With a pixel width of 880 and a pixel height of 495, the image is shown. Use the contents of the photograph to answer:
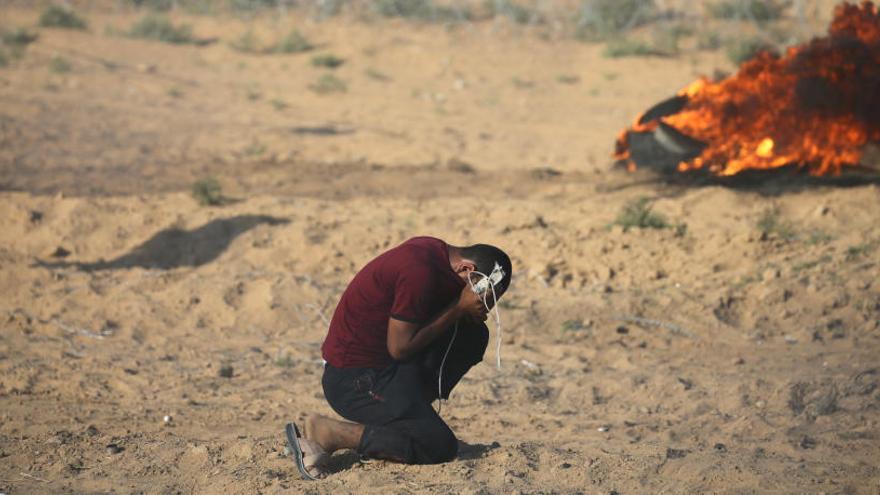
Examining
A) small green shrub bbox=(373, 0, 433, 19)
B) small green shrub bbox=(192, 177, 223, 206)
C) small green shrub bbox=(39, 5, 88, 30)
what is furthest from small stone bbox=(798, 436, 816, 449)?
small green shrub bbox=(373, 0, 433, 19)

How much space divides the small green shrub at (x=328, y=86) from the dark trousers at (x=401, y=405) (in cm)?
1192

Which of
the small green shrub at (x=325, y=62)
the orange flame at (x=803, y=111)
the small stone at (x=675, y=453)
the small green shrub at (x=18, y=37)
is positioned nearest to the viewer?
the small stone at (x=675, y=453)

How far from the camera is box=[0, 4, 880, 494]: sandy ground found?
16.4 ft

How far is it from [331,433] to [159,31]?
53.5 ft

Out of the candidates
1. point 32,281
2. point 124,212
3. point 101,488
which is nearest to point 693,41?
point 124,212

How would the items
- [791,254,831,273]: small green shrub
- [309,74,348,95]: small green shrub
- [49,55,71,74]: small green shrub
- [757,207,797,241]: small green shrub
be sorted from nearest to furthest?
[791,254,831,273]: small green shrub < [757,207,797,241]: small green shrub < [49,55,71,74]: small green shrub < [309,74,348,95]: small green shrub

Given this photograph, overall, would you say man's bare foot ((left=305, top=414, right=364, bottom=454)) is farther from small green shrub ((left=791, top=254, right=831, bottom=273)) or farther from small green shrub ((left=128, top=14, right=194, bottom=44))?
small green shrub ((left=128, top=14, right=194, bottom=44))

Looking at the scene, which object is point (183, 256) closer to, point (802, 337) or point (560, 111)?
point (802, 337)

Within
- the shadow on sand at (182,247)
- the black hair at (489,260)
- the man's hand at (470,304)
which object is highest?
the black hair at (489,260)

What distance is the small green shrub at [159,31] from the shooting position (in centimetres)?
1945

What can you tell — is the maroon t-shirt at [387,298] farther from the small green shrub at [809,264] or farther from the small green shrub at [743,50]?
the small green shrub at [743,50]

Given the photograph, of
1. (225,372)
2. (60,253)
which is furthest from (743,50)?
(225,372)

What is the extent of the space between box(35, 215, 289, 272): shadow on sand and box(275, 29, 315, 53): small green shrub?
34.1ft

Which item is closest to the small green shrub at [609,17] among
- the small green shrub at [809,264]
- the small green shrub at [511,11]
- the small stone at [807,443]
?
the small green shrub at [511,11]
